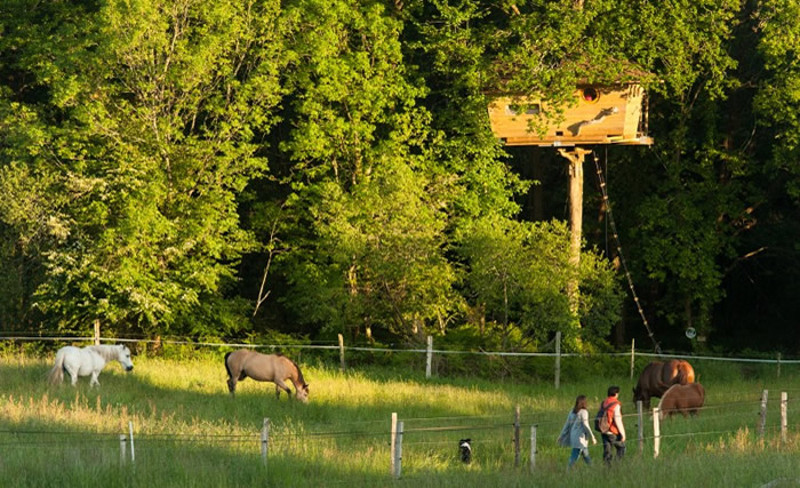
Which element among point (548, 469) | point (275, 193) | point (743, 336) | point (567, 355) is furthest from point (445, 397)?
point (743, 336)

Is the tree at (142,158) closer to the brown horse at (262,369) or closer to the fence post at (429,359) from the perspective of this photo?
the brown horse at (262,369)

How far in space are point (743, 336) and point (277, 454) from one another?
29.4m

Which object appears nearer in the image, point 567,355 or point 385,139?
point 567,355

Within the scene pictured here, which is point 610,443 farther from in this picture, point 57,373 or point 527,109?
point 527,109

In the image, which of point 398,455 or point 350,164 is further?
point 350,164

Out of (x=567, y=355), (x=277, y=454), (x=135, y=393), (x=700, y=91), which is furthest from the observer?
(x=700, y=91)

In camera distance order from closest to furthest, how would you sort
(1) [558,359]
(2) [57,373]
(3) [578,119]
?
(2) [57,373], (1) [558,359], (3) [578,119]

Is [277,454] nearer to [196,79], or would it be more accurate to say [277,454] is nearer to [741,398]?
[741,398]

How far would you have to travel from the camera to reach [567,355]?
32.8 meters

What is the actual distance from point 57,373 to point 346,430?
736cm

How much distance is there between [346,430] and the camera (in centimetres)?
2283

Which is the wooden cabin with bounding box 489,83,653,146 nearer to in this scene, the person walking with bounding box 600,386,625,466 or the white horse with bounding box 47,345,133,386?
the white horse with bounding box 47,345,133,386

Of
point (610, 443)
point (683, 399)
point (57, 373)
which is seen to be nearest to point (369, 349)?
point (57, 373)

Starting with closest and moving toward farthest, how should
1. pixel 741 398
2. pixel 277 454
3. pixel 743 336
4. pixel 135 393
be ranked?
pixel 277 454, pixel 135 393, pixel 741 398, pixel 743 336
